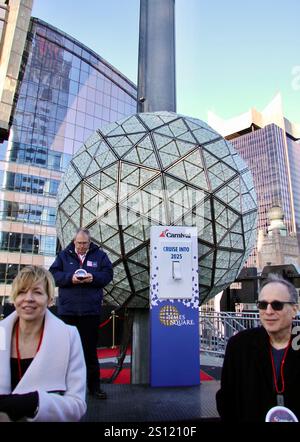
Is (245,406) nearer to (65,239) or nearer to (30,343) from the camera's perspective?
(30,343)

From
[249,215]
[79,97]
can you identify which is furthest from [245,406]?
[79,97]

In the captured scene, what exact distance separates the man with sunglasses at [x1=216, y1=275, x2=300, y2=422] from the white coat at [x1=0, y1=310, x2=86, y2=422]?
73 cm

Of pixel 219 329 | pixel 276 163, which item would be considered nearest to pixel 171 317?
pixel 219 329

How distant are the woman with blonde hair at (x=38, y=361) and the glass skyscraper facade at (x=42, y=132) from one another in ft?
110

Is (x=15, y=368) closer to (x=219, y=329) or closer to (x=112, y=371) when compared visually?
(x=112, y=371)

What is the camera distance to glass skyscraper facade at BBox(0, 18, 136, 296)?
34375 mm

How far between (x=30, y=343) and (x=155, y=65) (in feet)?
48.7

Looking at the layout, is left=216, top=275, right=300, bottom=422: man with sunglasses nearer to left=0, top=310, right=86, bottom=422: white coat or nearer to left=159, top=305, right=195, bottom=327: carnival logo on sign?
left=0, top=310, right=86, bottom=422: white coat

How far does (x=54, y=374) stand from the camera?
1.38 meters

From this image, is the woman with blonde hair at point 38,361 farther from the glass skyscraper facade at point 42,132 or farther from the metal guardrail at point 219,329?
the glass skyscraper facade at point 42,132

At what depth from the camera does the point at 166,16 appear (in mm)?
14812

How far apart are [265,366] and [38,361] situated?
1.05 metres

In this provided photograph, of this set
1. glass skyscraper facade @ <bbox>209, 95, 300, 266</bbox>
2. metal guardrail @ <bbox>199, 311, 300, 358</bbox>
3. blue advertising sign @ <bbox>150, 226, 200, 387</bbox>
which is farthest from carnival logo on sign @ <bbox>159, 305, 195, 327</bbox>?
glass skyscraper facade @ <bbox>209, 95, 300, 266</bbox>

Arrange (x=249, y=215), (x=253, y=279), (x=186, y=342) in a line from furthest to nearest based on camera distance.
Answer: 1. (x=253, y=279)
2. (x=249, y=215)
3. (x=186, y=342)
